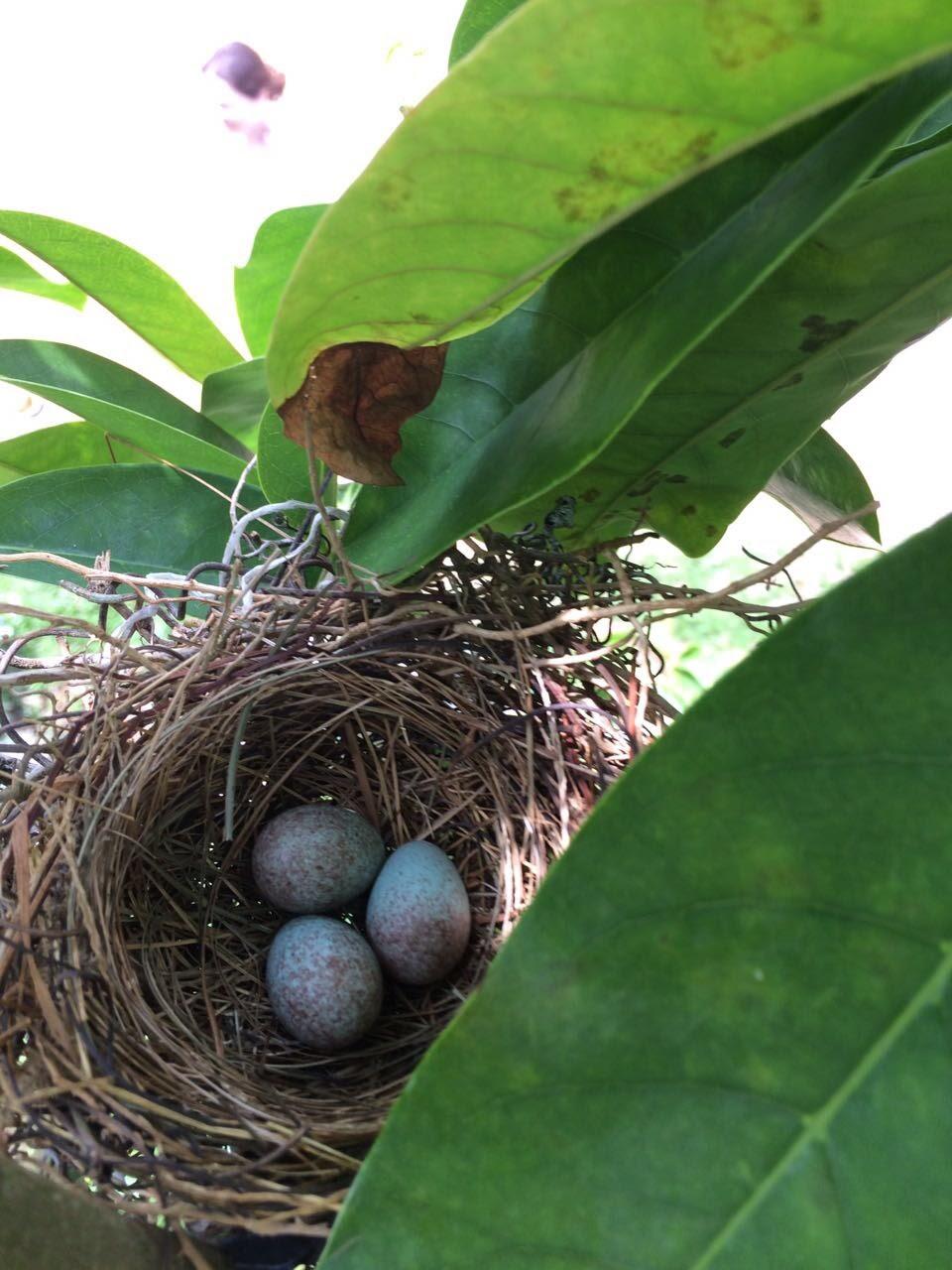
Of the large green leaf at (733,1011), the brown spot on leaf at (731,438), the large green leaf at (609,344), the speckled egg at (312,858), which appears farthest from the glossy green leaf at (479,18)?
the speckled egg at (312,858)

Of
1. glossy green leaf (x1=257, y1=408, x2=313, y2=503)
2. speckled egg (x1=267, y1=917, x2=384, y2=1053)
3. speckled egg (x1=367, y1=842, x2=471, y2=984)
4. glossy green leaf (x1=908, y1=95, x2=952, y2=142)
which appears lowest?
speckled egg (x1=267, y1=917, x2=384, y2=1053)

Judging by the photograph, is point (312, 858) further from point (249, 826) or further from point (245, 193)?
point (245, 193)

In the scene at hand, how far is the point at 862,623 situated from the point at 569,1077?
16cm

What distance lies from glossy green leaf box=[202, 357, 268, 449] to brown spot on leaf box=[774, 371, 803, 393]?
37 cm

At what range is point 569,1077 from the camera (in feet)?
0.98

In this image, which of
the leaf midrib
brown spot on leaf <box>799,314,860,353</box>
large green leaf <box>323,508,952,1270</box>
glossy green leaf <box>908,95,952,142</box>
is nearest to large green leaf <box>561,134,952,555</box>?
brown spot on leaf <box>799,314,860,353</box>

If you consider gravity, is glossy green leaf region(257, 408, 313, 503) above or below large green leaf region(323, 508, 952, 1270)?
above

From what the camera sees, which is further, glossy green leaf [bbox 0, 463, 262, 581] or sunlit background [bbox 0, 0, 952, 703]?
sunlit background [bbox 0, 0, 952, 703]

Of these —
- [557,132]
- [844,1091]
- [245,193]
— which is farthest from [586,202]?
[245,193]

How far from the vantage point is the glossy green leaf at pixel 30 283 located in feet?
2.65

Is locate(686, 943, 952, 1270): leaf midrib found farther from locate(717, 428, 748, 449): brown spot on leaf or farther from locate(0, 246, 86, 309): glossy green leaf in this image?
locate(0, 246, 86, 309): glossy green leaf

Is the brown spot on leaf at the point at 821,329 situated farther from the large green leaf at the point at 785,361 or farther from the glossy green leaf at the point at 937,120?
the glossy green leaf at the point at 937,120

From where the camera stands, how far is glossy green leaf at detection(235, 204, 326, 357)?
0.71 metres

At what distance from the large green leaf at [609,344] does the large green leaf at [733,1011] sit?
0.47 feet
